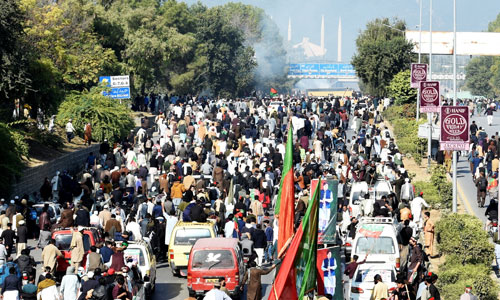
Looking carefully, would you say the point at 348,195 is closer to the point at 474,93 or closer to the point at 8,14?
the point at 8,14

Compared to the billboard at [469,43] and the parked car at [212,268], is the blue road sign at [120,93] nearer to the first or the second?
the parked car at [212,268]

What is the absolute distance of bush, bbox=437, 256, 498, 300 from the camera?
62.0ft

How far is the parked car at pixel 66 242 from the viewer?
21.2 metres

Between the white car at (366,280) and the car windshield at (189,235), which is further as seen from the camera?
the car windshield at (189,235)

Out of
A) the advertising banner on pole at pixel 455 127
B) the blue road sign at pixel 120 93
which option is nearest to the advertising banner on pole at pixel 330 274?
the advertising banner on pole at pixel 455 127

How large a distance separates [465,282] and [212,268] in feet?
16.0

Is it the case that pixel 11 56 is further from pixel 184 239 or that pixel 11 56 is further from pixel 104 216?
pixel 184 239

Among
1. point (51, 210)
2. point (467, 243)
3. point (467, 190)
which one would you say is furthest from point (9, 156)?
point (467, 243)

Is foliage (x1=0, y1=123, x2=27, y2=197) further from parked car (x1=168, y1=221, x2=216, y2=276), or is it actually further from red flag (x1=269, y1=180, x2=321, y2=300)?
red flag (x1=269, y1=180, x2=321, y2=300)

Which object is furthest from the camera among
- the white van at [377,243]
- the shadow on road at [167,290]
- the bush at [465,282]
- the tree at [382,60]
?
the tree at [382,60]

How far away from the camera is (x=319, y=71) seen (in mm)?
156875

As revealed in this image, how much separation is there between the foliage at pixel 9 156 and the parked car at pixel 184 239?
35.8ft

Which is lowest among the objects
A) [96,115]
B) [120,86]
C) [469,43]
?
[96,115]

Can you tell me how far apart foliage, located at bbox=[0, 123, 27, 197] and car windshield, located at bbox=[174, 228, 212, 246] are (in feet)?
35.9
